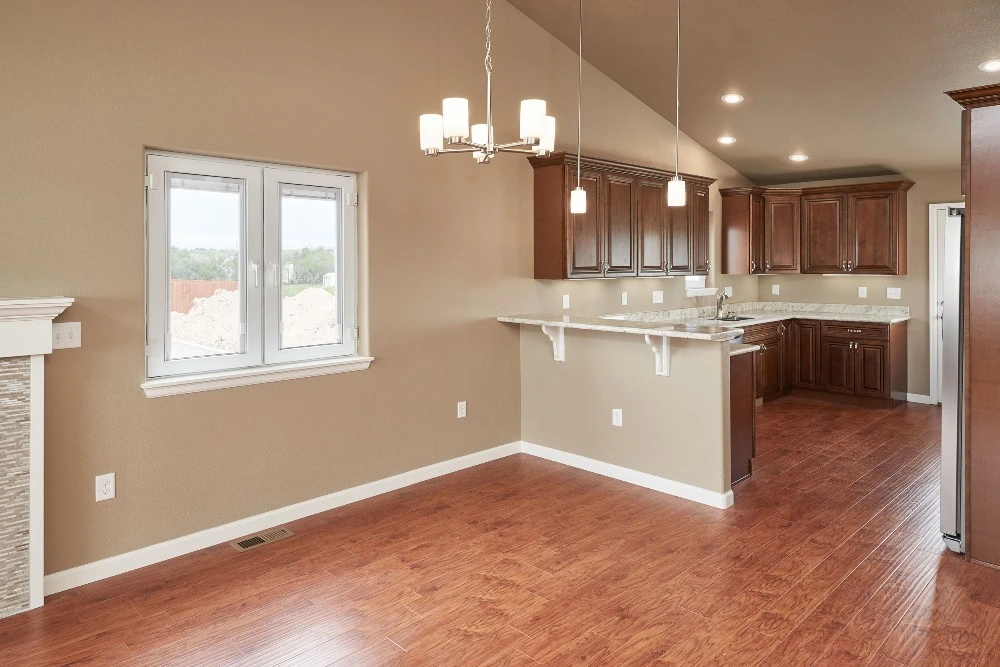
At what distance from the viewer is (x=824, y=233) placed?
23.2ft

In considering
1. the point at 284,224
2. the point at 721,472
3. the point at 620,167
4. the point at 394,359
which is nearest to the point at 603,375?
the point at 721,472

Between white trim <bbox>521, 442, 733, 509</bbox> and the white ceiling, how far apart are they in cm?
298

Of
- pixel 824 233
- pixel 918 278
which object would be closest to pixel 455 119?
pixel 824 233

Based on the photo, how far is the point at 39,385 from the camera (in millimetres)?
2852

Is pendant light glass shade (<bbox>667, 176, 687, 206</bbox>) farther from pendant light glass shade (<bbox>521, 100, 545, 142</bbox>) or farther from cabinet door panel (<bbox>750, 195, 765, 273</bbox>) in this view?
cabinet door panel (<bbox>750, 195, 765, 273</bbox>)

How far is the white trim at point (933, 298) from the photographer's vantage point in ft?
21.7

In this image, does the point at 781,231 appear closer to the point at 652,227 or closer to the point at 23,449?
the point at 652,227

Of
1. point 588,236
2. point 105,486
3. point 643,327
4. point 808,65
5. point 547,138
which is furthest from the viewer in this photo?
point 588,236

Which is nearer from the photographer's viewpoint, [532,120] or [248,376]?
[532,120]

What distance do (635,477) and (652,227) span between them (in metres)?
2.36

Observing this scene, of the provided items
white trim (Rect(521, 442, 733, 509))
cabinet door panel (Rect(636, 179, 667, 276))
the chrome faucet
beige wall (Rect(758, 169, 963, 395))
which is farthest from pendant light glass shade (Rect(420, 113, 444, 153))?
beige wall (Rect(758, 169, 963, 395))

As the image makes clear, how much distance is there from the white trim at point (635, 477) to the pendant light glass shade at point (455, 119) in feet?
8.64

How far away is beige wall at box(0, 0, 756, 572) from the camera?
9.87 feet

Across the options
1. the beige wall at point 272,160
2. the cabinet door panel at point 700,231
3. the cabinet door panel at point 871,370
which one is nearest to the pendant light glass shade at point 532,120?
the beige wall at point 272,160
